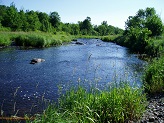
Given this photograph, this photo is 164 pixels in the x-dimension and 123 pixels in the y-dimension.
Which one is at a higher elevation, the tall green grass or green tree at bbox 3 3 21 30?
green tree at bbox 3 3 21 30

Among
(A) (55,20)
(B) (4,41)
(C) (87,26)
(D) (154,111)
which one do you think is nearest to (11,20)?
(B) (4,41)

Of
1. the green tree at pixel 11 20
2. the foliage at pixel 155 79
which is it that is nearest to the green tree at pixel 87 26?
the green tree at pixel 11 20

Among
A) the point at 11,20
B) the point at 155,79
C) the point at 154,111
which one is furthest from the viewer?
the point at 11,20

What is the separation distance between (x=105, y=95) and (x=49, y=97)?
6433mm

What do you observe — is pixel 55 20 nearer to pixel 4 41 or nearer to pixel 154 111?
pixel 4 41

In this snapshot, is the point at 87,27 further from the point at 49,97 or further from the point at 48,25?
Result: the point at 49,97

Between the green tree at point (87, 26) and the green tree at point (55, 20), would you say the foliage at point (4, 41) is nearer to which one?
the green tree at point (55, 20)

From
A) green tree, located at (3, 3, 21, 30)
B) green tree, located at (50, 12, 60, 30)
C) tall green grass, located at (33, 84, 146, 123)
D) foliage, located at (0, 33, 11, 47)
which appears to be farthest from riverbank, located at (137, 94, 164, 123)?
green tree, located at (50, 12, 60, 30)

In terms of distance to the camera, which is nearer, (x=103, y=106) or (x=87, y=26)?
(x=103, y=106)

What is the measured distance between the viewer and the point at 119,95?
9.01 m

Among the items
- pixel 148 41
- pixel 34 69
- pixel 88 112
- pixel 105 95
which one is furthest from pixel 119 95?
pixel 148 41

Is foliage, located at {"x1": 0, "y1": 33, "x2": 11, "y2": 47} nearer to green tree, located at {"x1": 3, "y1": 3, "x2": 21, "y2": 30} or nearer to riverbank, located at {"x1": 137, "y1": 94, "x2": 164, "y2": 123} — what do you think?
green tree, located at {"x1": 3, "y1": 3, "x2": 21, "y2": 30}

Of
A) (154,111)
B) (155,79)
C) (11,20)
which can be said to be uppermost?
(11,20)

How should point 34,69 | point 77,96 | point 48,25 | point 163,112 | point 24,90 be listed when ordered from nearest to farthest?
point 77,96 < point 163,112 < point 24,90 < point 34,69 < point 48,25
